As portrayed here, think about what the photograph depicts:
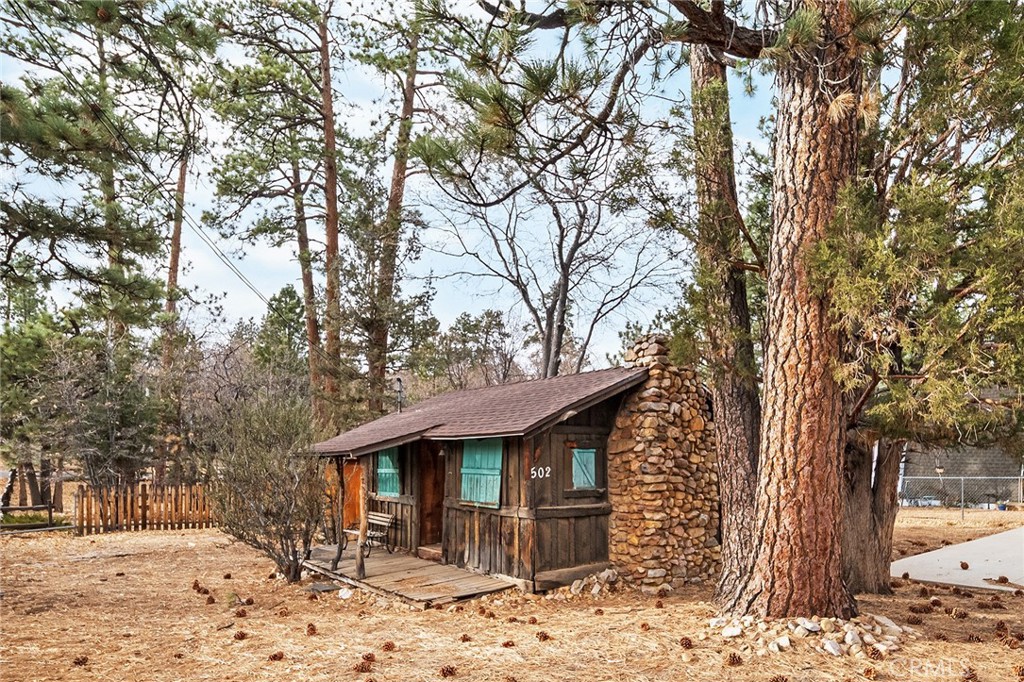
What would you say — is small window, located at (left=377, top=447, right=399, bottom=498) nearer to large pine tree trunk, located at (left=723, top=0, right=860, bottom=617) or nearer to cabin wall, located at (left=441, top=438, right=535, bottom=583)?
cabin wall, located at (left=441, top=438, right=535, bottom=583)

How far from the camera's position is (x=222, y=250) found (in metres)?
18.8

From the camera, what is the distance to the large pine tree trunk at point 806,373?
607 centimetres

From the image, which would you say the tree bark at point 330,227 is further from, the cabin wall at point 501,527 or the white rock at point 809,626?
the white rock at point 809,626

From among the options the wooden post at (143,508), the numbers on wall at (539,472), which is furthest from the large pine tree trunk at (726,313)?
the wooden post at (143,508)

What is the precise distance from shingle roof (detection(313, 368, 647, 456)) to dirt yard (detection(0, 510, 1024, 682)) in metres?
2.04

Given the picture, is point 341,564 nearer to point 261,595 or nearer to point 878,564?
point 261,595

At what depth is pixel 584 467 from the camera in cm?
937

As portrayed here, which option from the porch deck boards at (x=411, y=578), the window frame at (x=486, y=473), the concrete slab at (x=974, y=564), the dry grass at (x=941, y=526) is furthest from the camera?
the dry grass at (x=941, y=526)

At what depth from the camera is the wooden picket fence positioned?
48.7ft

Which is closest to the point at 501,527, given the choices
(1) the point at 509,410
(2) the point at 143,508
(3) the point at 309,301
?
(1) the point at 509,410

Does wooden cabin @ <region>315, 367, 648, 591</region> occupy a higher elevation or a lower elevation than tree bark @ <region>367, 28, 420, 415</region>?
lower

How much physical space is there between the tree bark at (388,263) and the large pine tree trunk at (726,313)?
38.0 feet

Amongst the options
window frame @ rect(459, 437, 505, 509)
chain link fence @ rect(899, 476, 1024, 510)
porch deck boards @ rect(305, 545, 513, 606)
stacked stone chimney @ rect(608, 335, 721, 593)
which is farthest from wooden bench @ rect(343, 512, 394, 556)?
chain link fence @ rect(899, 476, 1024, 510)

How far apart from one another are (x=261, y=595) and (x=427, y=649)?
3.68m
